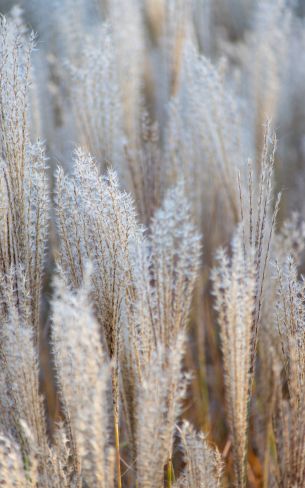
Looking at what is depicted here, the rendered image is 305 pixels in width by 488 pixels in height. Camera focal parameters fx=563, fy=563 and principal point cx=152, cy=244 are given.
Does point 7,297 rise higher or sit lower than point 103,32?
lower

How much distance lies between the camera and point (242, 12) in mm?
3865

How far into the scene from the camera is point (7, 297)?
1.00 metres

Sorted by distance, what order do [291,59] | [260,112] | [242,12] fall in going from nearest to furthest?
[260,112] → [291,59] → [242,12]

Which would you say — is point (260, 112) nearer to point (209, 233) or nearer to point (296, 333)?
point (209, 233)

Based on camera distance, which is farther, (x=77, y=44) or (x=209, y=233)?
(x=77, y=44)

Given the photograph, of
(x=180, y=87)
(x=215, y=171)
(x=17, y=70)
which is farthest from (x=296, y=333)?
(x=180, y=87)

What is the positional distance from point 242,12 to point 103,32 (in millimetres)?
2446

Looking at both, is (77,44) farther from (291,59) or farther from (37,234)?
(37,234)

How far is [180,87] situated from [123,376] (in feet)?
4.71

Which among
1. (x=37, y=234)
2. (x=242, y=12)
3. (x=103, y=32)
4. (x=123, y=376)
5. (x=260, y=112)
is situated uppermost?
(x=242, y=12)

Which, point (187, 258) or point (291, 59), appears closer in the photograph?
point (187, 258)

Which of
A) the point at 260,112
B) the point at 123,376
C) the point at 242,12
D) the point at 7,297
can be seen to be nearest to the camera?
the point at 7,297

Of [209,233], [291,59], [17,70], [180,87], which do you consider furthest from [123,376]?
[291,59]

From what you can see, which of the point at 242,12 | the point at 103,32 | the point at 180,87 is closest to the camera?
the point at 103,32
